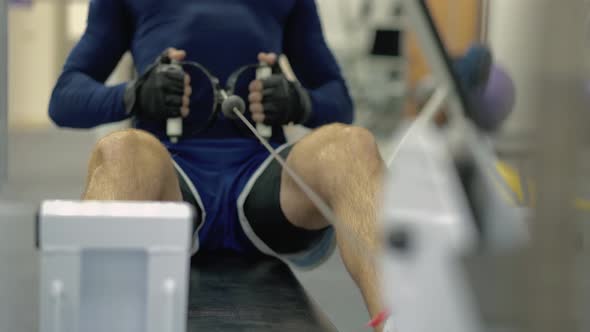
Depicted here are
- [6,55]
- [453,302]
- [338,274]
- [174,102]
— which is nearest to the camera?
[453,302]

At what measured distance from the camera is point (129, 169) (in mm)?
930

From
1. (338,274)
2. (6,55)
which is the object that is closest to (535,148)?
(338,274)

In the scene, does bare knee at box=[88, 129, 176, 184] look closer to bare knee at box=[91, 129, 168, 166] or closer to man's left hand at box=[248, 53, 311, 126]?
bare knee at box=[91, 129, 168, 166]

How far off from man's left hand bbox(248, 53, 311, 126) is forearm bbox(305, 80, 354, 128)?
10 cm

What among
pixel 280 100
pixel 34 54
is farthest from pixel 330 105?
pixel 34 54

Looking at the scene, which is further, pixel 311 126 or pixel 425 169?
pixel 311 126

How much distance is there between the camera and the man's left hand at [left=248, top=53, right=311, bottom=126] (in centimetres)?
121

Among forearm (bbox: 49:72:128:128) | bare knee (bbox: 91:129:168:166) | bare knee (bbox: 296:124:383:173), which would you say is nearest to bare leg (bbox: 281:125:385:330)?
bare knee (bbox: 296:124:383:173)

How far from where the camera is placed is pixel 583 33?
0.72 feet

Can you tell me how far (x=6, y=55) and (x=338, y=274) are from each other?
92 centimetres

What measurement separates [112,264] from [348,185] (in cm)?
40

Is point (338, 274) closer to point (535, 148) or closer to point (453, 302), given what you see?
point (453, 302)

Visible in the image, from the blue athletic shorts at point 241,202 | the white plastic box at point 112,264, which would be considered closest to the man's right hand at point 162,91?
the blue athletic shorts at point 241,202

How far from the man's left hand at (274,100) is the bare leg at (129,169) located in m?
0.22
